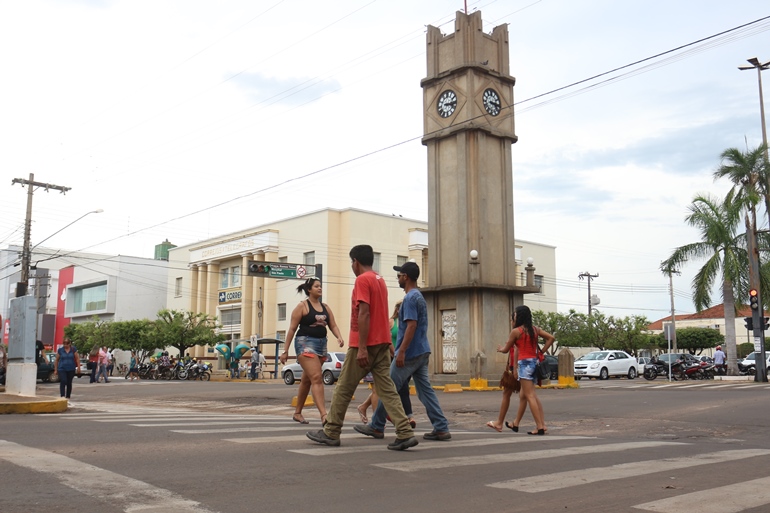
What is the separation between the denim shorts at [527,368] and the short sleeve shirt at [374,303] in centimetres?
266

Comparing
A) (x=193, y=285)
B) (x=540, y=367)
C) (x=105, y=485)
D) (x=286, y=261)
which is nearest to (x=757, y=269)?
(x=540, y=367)

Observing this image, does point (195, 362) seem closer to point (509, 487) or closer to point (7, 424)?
point (7, 424)

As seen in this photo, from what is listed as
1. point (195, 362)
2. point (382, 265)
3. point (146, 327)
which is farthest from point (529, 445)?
point (146, 327)

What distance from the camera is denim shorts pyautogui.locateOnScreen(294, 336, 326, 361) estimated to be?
9.49 metres

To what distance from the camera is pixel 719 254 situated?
3397 cm

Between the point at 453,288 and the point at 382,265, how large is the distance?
26218 mm

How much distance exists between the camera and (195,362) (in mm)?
42031

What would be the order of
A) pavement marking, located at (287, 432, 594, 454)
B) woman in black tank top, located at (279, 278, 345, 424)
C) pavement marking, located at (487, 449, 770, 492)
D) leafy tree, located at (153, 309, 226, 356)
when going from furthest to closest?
1. leafy tree, located at (153, 309, 226, 356)
2. woman in black tank top, located at (279, 278, 345, 424)
3. pavement marking, located at (287, 432, 594, 454)
4. pavement marking, located at (487, 449, 770, 492)

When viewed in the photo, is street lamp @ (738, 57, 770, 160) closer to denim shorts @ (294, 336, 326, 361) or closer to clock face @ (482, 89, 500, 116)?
clock face @ (482, 89, 500, 116)

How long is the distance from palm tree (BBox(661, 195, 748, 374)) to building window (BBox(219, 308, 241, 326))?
33.8 metres

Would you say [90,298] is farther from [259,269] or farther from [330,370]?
[330,370]

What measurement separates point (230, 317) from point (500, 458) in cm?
5299

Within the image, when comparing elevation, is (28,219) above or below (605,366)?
above

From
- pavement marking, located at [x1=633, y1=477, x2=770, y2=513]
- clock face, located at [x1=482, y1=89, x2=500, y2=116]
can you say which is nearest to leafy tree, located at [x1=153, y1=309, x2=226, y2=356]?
clock face, located at [x1=482, y1=89, x2=500, y2=116]
